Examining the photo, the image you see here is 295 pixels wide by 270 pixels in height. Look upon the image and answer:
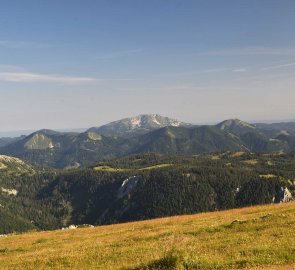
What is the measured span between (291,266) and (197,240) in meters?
10.2

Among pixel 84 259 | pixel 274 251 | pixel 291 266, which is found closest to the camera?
pixel 291 266

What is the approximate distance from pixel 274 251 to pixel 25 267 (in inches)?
574

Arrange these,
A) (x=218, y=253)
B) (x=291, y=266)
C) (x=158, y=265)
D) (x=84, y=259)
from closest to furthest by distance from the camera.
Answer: (x=291, y=266), (x=158, y=265), (x=218, y=253), (x=84, y=259)

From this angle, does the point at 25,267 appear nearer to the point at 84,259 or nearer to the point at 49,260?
the point at 49,260

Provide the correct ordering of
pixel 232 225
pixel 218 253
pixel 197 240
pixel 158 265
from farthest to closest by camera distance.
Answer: pixel 232 225, pixel 197 240, pixel 218 253, pixel 158 265

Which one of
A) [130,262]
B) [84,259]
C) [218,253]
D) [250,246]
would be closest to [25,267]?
[84,259]

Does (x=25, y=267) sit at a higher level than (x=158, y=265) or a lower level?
lower

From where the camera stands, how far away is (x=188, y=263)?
17172mm

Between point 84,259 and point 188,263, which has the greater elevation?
A: point 188,263

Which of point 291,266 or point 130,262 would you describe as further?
point 130,262

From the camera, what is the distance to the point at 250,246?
21.2 m

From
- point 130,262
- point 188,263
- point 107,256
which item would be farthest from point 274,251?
point 107,256

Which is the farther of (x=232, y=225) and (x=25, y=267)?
(x=232, y=225)

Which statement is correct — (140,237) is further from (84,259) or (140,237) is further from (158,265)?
(158,265)
